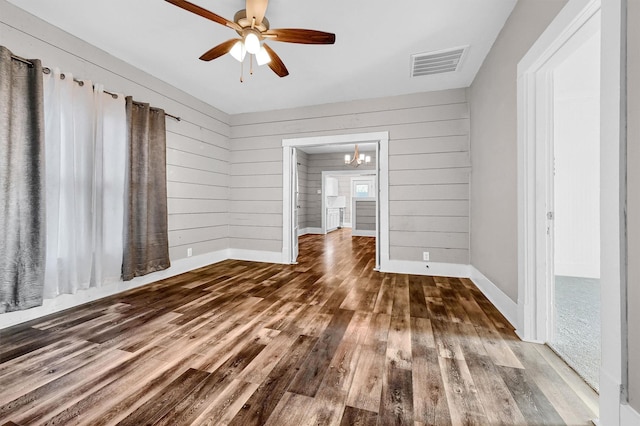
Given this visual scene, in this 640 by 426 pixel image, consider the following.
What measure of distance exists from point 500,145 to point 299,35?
202cm

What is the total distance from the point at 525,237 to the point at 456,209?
1.81 meters

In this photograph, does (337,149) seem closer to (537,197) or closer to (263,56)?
(263,56)

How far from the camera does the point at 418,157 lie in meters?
3.87

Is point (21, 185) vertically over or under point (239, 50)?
under

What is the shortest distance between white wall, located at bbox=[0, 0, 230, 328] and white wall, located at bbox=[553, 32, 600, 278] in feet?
16.1

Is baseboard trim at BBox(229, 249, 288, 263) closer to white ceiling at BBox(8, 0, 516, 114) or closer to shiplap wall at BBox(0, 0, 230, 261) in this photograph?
shiplap wall at BBox(0, 0, 230, 261)

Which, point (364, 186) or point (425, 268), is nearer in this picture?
point (425, 268)

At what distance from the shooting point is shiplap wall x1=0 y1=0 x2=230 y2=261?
2.33 meters

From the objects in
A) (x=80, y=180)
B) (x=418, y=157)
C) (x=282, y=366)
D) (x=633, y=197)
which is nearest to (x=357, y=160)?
(x=418, y=157)

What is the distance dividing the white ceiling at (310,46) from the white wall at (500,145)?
25 centimetres

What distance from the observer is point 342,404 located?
1309 millimetres

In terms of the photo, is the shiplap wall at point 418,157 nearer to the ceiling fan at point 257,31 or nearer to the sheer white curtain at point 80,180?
the ceiling fan at point 257,31

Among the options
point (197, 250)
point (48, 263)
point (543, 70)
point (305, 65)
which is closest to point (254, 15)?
point (305, 65)

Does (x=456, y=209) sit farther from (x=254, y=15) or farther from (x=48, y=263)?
(x=48, y=263)
